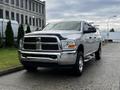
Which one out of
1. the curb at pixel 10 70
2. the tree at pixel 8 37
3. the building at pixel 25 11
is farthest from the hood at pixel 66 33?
the building at pixel 25 11

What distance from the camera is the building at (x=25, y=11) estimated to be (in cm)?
5936

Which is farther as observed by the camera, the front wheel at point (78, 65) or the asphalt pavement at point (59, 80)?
the front wheel at point (78, 65)

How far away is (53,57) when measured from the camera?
9.09m

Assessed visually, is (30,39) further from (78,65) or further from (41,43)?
(78,65)

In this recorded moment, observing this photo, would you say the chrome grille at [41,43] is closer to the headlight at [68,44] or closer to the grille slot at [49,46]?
the grille slot at [49,46]

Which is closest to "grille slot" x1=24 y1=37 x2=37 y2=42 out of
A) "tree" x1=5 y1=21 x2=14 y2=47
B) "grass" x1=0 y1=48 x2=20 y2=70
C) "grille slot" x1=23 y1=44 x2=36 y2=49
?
"grille slot" x1=23 y1=44 x2=36 y2=49

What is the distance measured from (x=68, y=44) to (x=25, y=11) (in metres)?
60.8

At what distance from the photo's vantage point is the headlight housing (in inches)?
363

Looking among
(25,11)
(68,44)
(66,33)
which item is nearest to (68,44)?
(68,44)

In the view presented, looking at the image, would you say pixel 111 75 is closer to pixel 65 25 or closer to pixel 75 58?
pixel 75 58

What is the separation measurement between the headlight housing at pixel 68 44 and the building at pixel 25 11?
4965 cm

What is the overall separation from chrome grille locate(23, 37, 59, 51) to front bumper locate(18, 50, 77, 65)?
0.22 metres

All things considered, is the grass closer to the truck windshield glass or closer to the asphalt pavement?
the asphalt pavement

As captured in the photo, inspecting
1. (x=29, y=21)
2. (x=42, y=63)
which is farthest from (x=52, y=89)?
(x=29, y=21)
